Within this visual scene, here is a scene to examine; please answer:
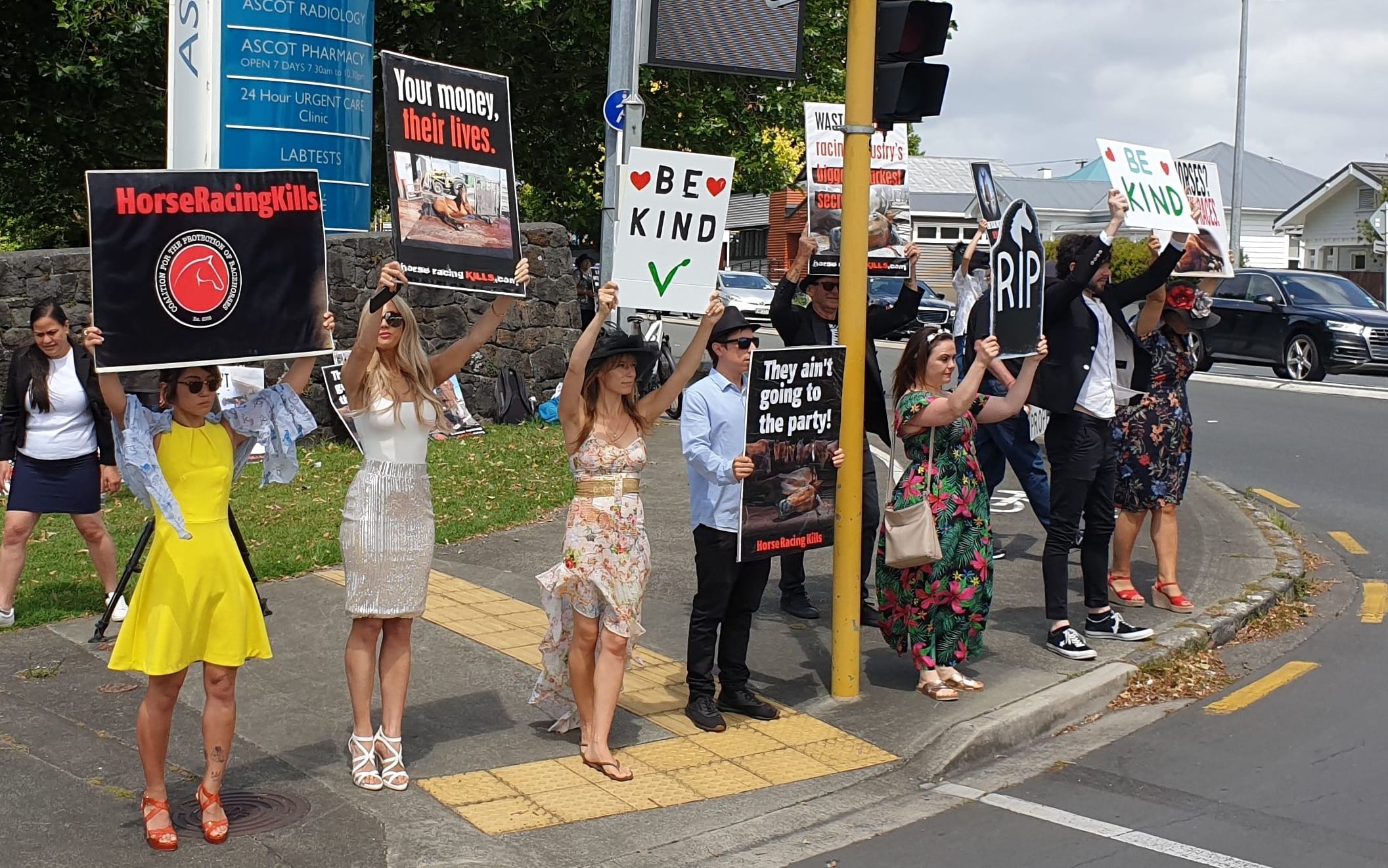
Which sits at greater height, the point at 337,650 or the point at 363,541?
the point at 363,541

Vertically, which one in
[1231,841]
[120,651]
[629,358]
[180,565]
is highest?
[629,358]

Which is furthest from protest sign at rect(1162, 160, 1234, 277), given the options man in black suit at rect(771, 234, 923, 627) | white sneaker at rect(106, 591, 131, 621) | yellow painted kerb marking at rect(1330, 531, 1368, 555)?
white sneaker at rect(106, 591, 131, 621)

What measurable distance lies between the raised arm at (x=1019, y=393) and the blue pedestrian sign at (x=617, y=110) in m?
5.96

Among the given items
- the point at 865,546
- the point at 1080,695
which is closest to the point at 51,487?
the point at 865,546

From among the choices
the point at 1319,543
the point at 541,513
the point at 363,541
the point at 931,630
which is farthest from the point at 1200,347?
the point at 363,541

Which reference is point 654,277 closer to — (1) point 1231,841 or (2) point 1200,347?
(1) point 1231,841

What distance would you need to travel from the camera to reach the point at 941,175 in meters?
70.5

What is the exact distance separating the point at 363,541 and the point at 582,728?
4.17ft

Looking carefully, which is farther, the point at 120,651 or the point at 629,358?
the point at 629,358

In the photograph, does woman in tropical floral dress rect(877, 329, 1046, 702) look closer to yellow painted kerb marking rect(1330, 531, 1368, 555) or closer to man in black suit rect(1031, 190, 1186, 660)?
man in black suit rect(1031, 190, 1186, 660)

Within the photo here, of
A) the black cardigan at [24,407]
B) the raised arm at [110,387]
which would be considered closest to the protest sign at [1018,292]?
the raised arm at [110,387]

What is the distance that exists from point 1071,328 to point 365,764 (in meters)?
4.29

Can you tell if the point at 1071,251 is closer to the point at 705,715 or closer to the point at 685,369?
the point at 685,369

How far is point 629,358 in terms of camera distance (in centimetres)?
604
